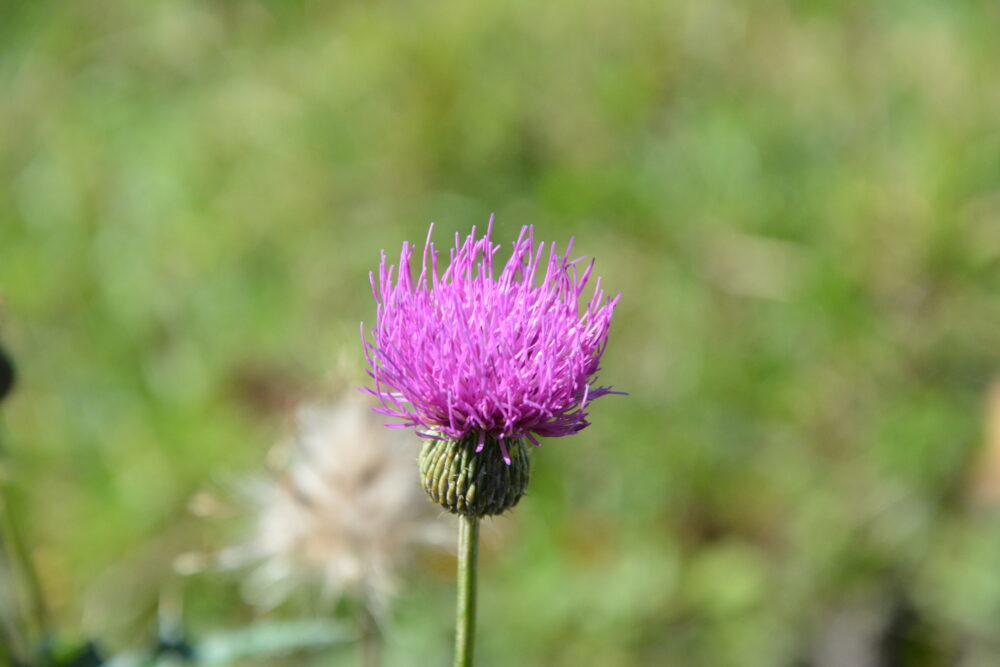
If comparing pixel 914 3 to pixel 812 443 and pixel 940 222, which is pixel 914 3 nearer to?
pixel 940 222

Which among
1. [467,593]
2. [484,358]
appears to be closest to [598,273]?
[484,358]

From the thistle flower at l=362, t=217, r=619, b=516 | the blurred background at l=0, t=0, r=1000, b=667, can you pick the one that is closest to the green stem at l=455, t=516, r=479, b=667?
the thistle flower at l=362, t=217, r=619, b=516

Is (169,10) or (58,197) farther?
(169,10)

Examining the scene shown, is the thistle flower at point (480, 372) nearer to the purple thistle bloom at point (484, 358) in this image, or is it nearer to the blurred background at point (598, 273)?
the purple thistle bloom at point (484, 358)

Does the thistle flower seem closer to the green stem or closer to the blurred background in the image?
the green stem

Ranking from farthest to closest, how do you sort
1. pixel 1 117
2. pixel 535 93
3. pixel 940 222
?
pixel 1 117 < pixel 535 93 < pixel 940 222

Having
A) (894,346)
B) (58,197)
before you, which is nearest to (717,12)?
(894,346)

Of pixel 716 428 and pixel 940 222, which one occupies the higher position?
pixel 940 222

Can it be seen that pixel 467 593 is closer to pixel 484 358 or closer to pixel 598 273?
pixel 484 358
